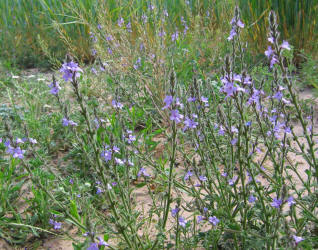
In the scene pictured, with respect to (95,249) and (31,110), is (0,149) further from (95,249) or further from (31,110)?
(95,249)

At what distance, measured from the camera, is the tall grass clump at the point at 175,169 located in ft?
4.55

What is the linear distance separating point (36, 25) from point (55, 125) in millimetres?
3970

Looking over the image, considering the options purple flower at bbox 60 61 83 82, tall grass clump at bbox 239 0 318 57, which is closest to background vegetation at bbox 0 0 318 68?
tall grass clump at bbox 239 0 318 57

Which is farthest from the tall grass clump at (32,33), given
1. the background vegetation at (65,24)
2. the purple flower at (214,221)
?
the purple flower at (214,221)

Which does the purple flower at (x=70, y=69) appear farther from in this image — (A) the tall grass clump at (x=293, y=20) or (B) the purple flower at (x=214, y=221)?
(A) the tall grass clump at (x=293, y=20)

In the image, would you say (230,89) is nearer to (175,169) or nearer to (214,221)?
(214,221)

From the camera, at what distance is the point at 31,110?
3.53 m

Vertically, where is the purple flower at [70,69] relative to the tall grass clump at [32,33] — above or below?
below

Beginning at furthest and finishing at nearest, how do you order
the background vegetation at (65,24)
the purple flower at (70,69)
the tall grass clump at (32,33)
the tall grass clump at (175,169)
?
the tall grass clump at (32,33) → the background vegetation at (65,24) → the tall grass clump at (175,169) → the purple flower at (70,69)

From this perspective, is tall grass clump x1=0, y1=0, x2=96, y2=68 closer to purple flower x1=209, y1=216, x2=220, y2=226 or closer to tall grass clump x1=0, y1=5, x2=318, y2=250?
tall grass clump x1=0, y1=5, x2=318, y2=250

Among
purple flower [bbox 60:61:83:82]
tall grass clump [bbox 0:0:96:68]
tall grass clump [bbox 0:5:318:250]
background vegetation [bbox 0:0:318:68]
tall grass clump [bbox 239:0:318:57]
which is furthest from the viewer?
tall grass clump [bbox 0:0:96:68]

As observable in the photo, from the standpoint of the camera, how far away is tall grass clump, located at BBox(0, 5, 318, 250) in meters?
1.39

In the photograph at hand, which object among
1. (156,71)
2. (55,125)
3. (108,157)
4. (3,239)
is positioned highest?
(156,71)

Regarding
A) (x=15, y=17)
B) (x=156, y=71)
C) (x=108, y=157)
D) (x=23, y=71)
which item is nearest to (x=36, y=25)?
(x=15, y=17)
